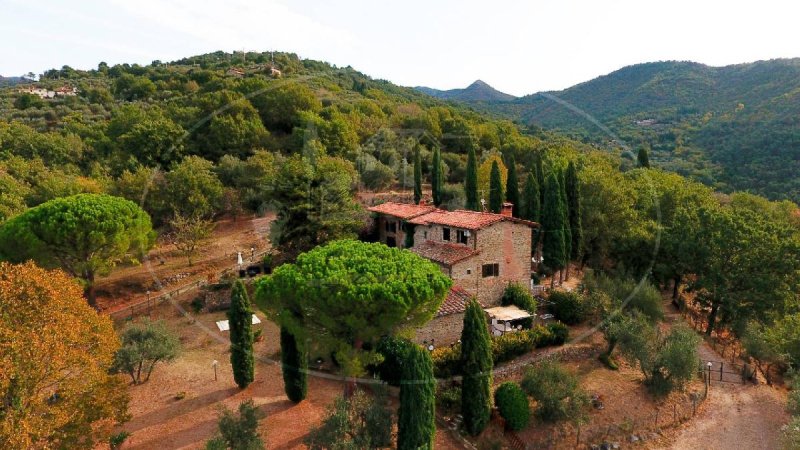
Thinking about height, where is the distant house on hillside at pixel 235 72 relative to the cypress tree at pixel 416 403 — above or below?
above

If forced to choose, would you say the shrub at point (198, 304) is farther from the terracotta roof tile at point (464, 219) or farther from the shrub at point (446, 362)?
the shrub at point (446, 362)

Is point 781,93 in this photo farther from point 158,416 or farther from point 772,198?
point 158,416

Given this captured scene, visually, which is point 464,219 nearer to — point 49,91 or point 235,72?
point 235,72

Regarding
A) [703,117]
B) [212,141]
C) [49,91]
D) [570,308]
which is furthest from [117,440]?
[49,91]

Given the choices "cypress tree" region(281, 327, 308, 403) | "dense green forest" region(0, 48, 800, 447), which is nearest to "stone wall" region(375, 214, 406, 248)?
"dense green forest" region(0, 48, 800, 447)

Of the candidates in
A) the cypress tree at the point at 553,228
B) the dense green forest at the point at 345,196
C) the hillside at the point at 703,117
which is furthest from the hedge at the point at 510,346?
the hillside at the point at 703,117

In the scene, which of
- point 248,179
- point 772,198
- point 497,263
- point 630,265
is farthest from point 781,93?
point 248,179
